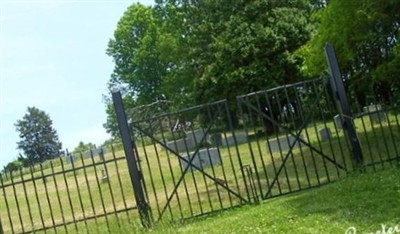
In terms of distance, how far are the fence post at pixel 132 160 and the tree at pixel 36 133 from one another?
69.0 m

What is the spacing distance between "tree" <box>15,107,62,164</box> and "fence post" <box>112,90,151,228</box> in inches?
2715

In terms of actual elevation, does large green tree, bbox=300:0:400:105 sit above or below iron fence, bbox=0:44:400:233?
above

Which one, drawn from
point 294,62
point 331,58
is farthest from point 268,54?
point 331,58

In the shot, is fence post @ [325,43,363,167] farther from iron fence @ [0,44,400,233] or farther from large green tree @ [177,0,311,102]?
large green tree @ [177,0,311,102]

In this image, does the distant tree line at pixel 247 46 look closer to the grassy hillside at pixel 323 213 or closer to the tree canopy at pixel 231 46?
the tree canopy at pixel 231 46

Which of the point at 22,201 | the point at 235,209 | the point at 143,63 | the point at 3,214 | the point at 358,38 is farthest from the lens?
the point at 143,63

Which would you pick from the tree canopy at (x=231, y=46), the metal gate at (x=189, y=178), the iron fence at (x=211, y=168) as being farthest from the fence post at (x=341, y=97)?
the tree canopy at (x=231, y=46)

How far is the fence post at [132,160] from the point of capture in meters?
9.90

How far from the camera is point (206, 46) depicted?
34.5 m

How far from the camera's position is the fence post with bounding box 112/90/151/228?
990 centimetres

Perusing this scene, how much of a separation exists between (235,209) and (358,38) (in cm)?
769

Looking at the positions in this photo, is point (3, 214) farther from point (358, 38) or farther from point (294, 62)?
point (294, 62)

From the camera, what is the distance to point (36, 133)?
3206 inches

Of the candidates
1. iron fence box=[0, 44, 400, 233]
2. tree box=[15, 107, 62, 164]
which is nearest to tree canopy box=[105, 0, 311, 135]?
iron fence box=[0, 44, 400, 233]
